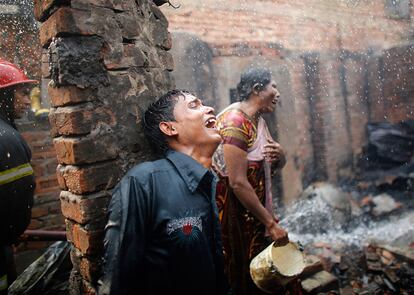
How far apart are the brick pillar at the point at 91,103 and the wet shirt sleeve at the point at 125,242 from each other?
286 millimetres

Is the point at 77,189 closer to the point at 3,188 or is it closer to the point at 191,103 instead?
the point at 191,103

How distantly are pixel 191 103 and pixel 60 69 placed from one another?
0.65m

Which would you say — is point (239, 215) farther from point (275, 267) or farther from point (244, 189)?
point (275, 267)

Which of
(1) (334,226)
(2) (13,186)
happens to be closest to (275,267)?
(2) (13,186)

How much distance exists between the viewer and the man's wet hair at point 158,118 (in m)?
1.65

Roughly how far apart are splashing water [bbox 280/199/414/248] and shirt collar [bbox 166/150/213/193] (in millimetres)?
4009

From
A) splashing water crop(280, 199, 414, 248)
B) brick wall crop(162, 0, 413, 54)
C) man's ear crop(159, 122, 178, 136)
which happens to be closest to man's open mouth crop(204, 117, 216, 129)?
man's ear crop(159, 122, 178, 136)

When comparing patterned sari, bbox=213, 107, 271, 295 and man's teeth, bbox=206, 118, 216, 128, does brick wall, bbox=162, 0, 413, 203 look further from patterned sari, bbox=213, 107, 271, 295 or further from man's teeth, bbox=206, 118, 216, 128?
man's teeth, bbox=206, 118, 216, 128

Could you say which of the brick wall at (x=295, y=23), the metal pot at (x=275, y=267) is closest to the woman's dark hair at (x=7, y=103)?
the metal pot at (x=275, y=267)

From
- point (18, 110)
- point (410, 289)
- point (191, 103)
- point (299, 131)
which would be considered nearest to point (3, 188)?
point (18, 110)

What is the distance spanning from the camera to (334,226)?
5410mm

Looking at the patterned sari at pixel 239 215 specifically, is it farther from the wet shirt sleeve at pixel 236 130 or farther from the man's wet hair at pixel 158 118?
the man's wet hair at pixel 158 118

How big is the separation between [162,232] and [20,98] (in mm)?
2170

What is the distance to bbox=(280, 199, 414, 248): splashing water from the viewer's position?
501cm
